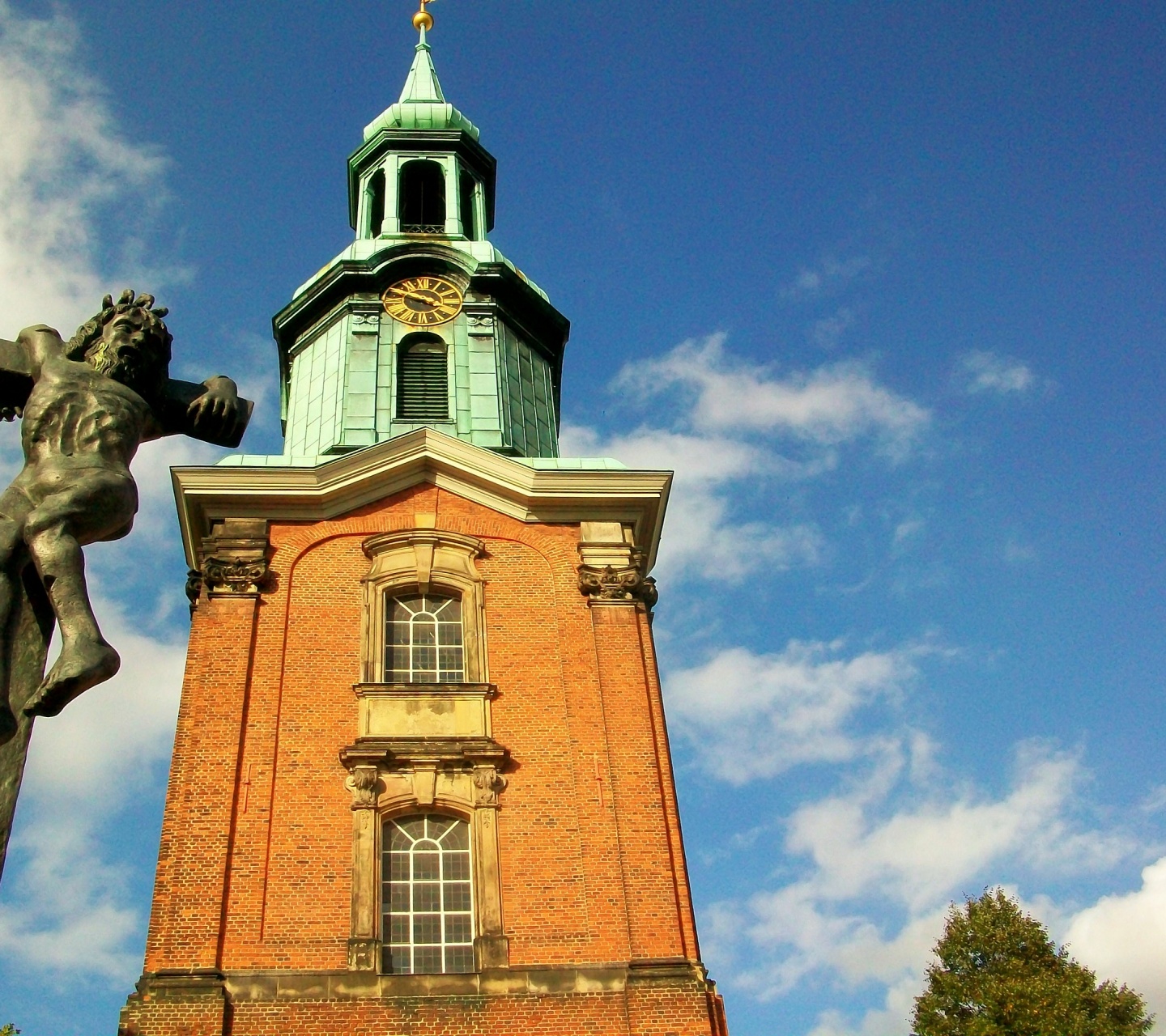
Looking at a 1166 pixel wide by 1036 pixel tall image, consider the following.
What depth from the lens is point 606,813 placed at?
52.6ft

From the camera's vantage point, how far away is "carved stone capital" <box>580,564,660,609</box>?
18656 mm

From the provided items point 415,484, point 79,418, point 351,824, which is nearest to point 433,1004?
point 351,824

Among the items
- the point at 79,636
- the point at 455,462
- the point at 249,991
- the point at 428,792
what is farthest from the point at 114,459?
the point at 455,462

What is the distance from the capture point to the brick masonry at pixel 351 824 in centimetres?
1424

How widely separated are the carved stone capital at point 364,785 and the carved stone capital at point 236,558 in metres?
3.25

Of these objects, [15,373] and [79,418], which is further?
[15,373]

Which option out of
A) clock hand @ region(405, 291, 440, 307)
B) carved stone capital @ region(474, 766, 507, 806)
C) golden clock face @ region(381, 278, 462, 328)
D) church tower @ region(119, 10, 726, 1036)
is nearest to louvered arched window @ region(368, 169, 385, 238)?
golden clock face @ region(381, 278, 462, 328)

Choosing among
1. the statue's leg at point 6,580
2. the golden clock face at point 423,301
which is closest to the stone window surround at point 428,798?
the golden clock face at point 423,301

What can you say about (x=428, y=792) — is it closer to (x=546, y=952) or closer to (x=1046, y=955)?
(x=546, y=952)

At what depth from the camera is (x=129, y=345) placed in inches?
191

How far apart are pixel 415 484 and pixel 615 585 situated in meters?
3.48

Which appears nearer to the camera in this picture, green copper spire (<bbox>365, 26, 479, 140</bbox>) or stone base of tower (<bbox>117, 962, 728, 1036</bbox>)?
stone base of tower (<bbox>117, 962, 728, 1036</bbox>)

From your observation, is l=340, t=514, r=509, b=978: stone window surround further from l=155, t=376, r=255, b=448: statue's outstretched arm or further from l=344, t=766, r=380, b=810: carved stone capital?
l=155, t=376, r=255, b=448: statue's outstretched arm

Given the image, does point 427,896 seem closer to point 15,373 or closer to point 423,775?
point 423,775
